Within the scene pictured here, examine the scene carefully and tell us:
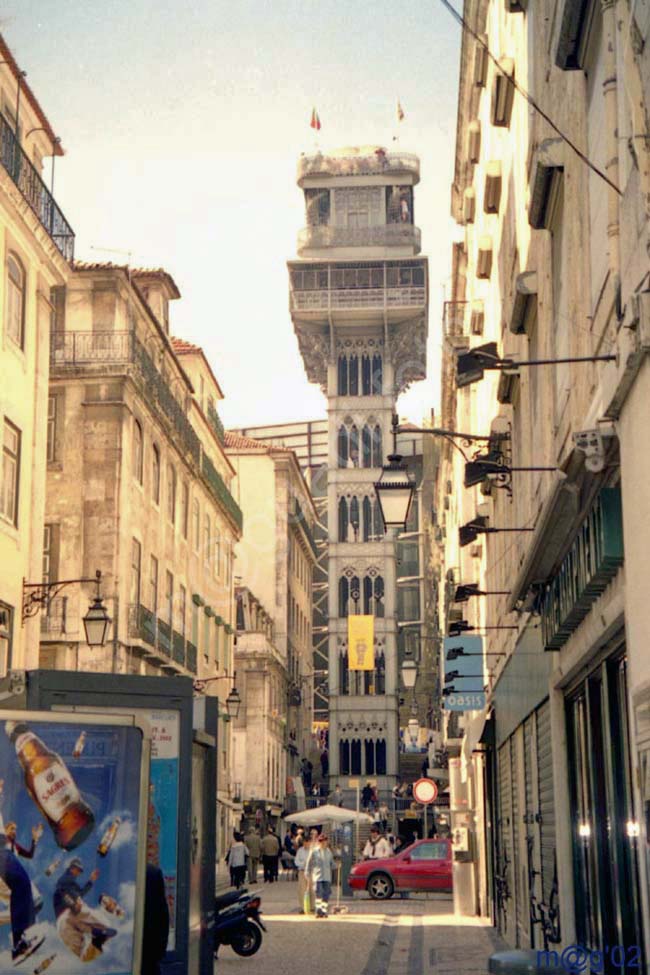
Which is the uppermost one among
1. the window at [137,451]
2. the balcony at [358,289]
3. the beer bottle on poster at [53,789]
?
the balcony at [358,289]

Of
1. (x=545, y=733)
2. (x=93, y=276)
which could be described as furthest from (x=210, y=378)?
(x=545, y=733)

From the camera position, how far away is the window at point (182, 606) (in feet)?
150

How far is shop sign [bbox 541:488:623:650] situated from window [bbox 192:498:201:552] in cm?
3504

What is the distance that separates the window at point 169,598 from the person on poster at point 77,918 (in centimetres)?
3571

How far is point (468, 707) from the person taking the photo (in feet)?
85.7

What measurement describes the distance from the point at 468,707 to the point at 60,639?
13315 millimetres

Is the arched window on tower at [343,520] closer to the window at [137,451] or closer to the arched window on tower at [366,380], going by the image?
the arched window on tower at [366,380]

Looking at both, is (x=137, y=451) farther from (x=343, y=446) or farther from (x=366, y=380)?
(x=366, y=380)

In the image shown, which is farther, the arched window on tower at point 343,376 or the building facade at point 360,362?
the arched window on tower at point 343,376

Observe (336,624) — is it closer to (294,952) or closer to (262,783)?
(262,783)

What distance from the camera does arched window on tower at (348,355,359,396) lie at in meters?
107

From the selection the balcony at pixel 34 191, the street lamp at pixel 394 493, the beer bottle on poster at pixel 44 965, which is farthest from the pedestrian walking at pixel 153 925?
the balcony at pixel 34 191

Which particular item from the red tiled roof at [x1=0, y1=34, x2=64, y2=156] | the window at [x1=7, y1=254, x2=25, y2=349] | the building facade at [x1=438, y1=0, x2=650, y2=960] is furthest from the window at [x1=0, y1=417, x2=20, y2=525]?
the building facade at [x1=438, y1=0, x2=650, y2=960]

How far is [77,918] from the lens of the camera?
7.48 meters
